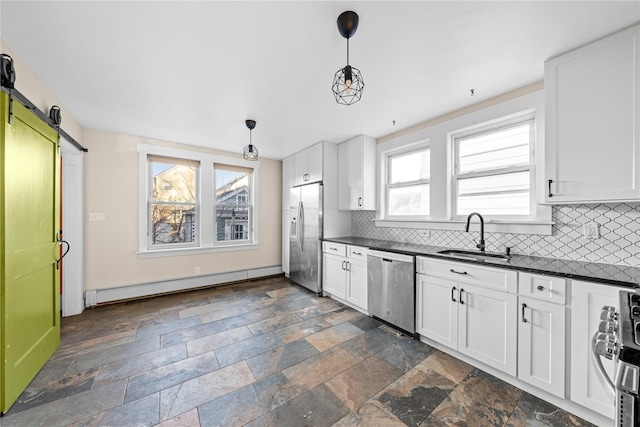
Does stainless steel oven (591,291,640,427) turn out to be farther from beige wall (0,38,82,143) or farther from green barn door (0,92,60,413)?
beige wall (0,38,82,143)

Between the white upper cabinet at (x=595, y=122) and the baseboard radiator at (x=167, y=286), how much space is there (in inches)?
171

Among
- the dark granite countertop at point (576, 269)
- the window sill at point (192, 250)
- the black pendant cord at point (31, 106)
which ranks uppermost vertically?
the black pendant cord at point (31, 106)

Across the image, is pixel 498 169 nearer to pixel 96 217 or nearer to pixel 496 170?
pixel 496 170

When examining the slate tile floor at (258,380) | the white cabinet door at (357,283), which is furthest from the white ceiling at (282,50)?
the slate tile floor at (258,380)

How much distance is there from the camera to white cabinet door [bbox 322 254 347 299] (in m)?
3.52

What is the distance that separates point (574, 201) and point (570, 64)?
101 centimetres

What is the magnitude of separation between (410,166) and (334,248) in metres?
1.59

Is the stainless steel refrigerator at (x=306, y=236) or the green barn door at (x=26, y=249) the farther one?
the stainless steel refrigerator at (x=306, y=236)

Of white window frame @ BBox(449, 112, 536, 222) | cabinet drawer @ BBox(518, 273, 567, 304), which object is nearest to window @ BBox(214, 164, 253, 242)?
white window frame @ BBox(449, 112, 536, 222)

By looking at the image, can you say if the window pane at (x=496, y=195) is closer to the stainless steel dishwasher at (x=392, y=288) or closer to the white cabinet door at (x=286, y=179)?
the stainless steel dishwasher at (x=392, y=288)

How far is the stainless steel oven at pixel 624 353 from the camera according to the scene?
632mm

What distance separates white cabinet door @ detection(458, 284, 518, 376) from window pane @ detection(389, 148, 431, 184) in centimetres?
166

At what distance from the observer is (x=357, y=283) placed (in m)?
3.30

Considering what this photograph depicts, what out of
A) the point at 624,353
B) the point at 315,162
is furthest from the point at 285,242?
the point at 624,353
